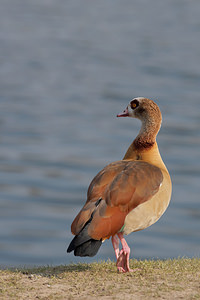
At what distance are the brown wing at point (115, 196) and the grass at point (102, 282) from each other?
1.54 ft

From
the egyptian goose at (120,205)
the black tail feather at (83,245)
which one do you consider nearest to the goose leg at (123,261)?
the egyptian goose at (120,205)

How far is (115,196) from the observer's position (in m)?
7.80

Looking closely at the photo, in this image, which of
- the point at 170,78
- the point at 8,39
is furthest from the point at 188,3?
the point at 170,78

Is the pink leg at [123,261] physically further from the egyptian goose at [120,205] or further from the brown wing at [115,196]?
the brown wing at [115,196]

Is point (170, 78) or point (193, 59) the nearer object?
point (170, 78)

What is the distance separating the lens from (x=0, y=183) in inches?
765

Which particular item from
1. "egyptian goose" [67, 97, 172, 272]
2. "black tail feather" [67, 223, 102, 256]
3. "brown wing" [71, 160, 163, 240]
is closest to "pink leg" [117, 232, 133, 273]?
"egyptian goose" [67, 97, 172, 272]

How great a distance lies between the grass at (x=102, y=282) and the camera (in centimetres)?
712

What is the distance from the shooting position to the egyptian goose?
7.58m

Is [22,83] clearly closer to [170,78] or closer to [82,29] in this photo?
[170,78]

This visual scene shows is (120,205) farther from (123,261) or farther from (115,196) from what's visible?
(123,261)

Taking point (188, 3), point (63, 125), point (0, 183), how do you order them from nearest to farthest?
point (0, 183)
point (63, 125)
point (188, 3)

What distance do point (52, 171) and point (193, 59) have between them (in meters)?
20.3

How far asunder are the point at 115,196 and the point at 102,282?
87 centimetres
